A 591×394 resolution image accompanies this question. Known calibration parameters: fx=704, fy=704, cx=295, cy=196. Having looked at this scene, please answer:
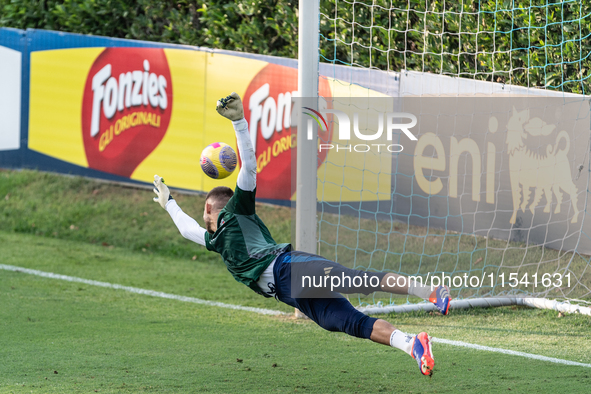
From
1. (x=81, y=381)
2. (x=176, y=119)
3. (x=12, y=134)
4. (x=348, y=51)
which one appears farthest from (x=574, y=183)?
(x=12, y=134)

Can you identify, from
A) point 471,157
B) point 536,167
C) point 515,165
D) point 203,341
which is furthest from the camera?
point 471,157

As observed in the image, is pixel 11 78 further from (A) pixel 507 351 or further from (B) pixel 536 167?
(A) pixel 507 351

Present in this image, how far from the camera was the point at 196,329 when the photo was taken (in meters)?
6.61

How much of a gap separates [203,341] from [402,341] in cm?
250

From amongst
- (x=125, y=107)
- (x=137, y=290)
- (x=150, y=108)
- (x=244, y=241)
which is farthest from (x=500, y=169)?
(x=125, y=107)

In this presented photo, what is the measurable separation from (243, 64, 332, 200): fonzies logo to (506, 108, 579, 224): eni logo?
11.1ft

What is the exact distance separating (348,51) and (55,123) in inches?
219

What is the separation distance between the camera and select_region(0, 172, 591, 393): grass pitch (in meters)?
5.06

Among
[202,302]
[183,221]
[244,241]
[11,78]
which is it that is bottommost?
[202,302]

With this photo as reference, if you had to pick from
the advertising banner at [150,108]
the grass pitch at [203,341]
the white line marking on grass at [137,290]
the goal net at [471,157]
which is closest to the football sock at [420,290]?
the grass pitch at [203,341]

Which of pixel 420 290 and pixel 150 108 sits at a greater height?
pixel 150 108

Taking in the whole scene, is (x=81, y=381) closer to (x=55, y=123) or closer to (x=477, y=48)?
(x=477, y=48)

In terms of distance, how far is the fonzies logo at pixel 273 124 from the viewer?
9.85 m

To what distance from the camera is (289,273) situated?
4531mm
